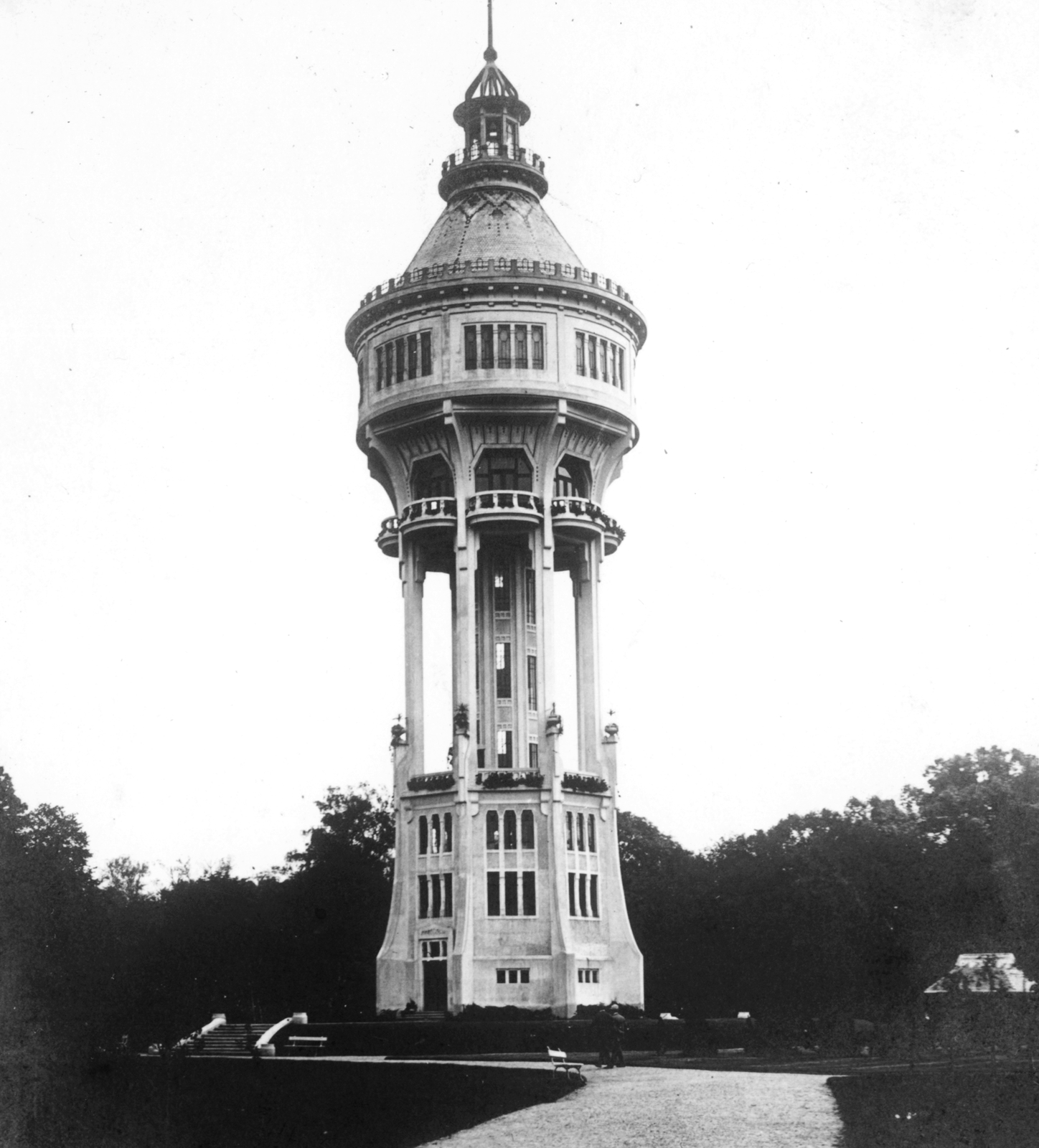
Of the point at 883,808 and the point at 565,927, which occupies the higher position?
the point at 883,808

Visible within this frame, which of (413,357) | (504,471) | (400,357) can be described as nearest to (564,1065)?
(504,471)

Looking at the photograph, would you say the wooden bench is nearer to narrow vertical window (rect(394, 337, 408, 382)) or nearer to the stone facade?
the stone facade

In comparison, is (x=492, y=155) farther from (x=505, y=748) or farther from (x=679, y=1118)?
(x=679, y=1118)

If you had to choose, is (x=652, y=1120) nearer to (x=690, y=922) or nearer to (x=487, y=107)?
(x=690, y=922)

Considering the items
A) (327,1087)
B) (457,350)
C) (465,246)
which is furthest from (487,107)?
(327,1087)

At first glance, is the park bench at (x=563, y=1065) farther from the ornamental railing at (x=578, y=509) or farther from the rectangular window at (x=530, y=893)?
the ornamental railing at (x=578, y=509)
